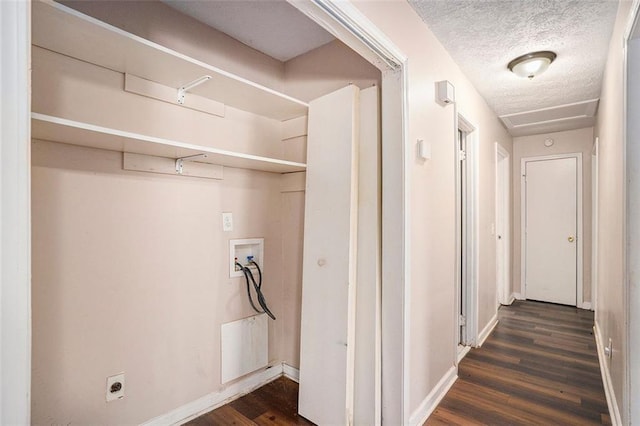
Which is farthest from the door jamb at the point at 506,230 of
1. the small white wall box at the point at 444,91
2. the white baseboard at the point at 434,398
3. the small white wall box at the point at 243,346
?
the small white wall box at the point at 243,346

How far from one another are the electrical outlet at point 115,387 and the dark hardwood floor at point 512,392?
487mm

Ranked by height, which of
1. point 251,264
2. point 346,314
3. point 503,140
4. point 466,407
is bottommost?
point 466,407

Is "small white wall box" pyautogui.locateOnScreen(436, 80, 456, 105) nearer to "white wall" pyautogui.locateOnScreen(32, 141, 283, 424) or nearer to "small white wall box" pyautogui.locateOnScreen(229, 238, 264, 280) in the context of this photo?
"white wall" pyautogui.locateOnScreen(32, 141, 283, 424)

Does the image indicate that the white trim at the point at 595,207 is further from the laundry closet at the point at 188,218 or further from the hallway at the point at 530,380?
the laundry closet at the point at 188,218

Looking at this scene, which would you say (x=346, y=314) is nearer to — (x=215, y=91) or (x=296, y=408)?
(x=296, y=408)

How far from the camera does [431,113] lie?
7.04 ft

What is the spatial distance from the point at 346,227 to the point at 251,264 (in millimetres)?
849

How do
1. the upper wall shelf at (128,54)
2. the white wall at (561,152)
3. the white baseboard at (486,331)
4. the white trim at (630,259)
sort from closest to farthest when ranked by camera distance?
the upper wall shelf at (128,54) → the white trim at (630,259) → the white baseboard at (486,331) → the white wall at (561,152)

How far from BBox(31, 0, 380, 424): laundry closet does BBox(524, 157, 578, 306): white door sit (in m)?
3.96

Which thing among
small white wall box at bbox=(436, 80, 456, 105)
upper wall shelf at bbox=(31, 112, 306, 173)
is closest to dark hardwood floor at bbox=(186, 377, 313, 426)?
upper wall shelf at bbox=(31, 112, 306, 173)

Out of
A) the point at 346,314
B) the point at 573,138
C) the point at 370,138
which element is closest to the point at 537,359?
the point at 346,314

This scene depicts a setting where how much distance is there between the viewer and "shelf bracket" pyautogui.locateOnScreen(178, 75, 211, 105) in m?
1.79

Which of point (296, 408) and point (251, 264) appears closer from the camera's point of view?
point (296, 408)

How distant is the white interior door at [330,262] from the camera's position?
1.92m
